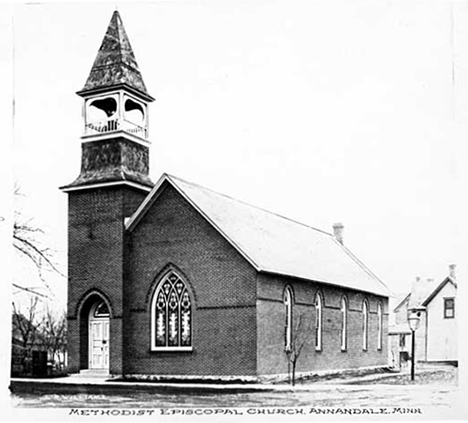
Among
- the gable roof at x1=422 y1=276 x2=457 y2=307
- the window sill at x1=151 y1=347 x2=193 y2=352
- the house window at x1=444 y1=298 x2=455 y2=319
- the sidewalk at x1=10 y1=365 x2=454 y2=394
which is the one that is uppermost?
the gable roof at x1=422 y1=276 x2=457 y2=307

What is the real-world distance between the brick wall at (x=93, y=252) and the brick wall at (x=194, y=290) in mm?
451

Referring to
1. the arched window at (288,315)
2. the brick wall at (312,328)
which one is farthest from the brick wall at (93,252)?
the arched window at (288,315)

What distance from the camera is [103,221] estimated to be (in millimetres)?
28531

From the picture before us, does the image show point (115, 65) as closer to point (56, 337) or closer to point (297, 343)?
point (56, 337)

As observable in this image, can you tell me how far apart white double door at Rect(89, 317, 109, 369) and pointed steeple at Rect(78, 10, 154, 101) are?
6.95 metres

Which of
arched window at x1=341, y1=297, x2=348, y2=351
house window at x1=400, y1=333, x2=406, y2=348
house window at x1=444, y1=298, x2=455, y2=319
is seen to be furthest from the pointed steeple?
house window at x1=400, y1=333, x2=406, y2=348

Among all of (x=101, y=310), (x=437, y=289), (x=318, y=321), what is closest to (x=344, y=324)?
(x=318, y=321)

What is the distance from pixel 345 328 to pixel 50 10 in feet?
47.5

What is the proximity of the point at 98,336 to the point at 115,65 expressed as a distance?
807 cm

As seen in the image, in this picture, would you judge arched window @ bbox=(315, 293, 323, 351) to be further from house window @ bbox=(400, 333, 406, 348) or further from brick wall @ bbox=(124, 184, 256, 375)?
house window @ bbox=(400, 333, 406, 348)

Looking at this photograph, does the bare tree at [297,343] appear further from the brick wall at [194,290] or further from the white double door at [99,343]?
the white double door at [99,343]

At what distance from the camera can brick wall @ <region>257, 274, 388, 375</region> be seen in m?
26.8

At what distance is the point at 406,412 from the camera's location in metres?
21.3

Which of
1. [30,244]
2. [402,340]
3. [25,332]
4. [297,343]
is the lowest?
[402,340]
